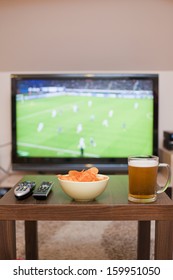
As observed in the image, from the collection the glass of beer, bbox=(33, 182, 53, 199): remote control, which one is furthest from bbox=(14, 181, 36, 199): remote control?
the glass of beer

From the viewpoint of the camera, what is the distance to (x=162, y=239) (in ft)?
4.17

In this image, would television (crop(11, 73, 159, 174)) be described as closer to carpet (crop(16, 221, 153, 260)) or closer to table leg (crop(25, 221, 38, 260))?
carpet (crop(16, 221, 153, 260))

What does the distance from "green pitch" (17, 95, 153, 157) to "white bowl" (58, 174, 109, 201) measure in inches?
73.6

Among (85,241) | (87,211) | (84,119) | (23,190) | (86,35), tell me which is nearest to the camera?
(87,211)

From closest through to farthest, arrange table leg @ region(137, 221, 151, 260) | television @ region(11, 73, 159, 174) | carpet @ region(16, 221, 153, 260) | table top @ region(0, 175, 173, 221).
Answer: table top @ region(0, 175, 173, 221) < table leg @ region(137, 221, 151, 260) < carpet @ region(16, 221, 153, 260) < television @ region(11, 73, 159, 174)

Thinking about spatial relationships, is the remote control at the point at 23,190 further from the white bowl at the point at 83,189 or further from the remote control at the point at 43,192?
the white bowl at the point at 83,189

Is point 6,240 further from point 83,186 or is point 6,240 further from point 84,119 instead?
point 84,119

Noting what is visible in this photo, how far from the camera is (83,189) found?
130cm

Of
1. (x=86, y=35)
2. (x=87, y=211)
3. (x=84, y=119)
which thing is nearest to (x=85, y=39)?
(x=86, y=35)

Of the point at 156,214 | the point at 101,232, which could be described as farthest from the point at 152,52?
the point at 156,214

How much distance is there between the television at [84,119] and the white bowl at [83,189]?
186cm

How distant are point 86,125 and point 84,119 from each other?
0.05m

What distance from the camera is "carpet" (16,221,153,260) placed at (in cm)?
205

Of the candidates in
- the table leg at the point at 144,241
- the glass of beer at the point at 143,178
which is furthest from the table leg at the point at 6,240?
the table leg at the point at 144,241
